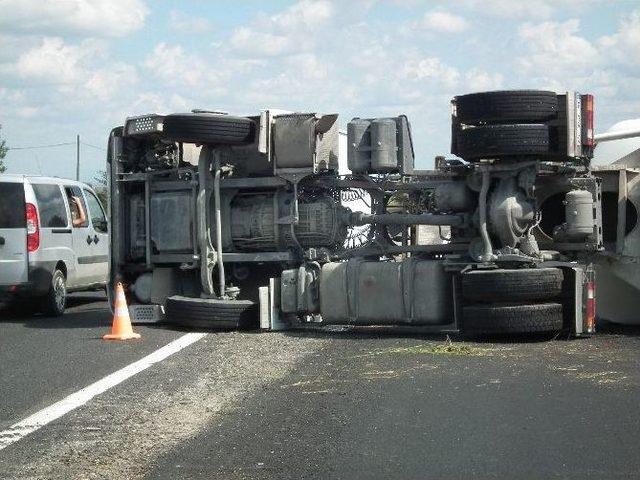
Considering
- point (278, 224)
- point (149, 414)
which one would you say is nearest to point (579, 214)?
point (278, 224)

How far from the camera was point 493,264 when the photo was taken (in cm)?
1184

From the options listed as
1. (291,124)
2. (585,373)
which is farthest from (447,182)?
(585,373)

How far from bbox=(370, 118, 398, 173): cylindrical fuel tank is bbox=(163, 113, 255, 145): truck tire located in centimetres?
157

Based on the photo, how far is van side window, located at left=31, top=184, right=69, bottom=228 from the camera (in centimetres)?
1555

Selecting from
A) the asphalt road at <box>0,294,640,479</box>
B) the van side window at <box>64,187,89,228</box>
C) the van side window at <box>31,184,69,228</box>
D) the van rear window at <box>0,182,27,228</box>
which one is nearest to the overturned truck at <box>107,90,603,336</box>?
the asphalt road at <box>0,294,640,479</box>

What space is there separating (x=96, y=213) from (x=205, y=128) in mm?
5412

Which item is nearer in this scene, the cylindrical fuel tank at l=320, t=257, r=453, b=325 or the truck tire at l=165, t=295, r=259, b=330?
the cylindrical fuel tank at l=320, t=257, r=453, b=325

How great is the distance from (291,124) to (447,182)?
1983mm

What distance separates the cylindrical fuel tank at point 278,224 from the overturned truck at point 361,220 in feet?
0.06

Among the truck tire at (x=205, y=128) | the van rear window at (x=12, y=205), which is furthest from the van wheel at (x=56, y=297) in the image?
the truck tire at (x=205, y=128)

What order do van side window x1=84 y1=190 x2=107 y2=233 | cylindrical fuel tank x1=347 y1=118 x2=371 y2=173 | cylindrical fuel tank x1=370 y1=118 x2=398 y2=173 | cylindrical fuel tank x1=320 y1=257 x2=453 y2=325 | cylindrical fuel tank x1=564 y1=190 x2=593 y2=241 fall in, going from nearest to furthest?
cylindrical fuel tank x1=564 y1=190 x2=593 y2=241
cylindrical fuel tank x1=320 y1=257 x2=453 y2=325
cylindrical fuel tank x1=370 y1=118 x2=398 y2=173
cylindrical fuel tank x1=347 y1=118 x2=371 y2=173
van side window x1=84 y1=190 x2=107 y2=233

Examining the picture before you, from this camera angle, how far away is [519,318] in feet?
36.7

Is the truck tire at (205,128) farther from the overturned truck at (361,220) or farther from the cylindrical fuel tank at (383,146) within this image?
the cylindrical fuel tank at (383,146)

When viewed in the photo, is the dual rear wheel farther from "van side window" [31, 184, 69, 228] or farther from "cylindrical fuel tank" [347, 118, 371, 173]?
"van side window" [31, 184, 69, 228]
